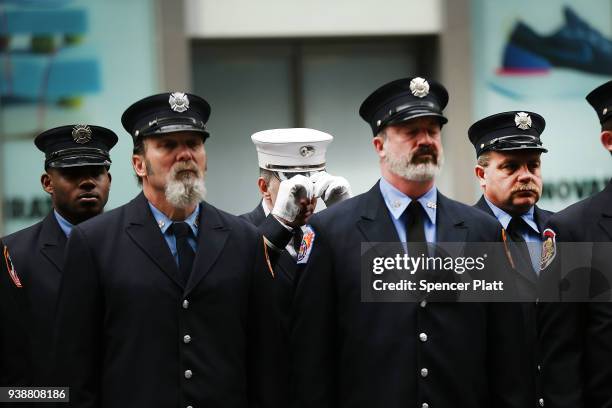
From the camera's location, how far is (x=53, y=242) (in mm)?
5402

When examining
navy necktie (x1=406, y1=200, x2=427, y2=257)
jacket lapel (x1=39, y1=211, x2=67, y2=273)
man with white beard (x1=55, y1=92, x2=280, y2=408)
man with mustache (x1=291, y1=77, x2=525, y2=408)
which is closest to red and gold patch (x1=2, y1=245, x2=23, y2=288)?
jacket lapel (x1=39, y1=211, x2=67, y2=273)

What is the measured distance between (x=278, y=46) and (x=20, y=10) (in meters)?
2.08

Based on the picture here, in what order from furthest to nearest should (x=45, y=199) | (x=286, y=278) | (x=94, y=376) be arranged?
(x=45, y=199) < (x=286, y=278) < (x=94, y=376)

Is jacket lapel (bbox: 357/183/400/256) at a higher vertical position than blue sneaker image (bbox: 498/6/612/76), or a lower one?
lower

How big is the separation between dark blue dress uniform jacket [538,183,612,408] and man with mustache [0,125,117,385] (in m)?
2.07

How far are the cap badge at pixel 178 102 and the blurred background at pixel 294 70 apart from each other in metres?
4.60

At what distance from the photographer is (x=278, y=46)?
32.2ft

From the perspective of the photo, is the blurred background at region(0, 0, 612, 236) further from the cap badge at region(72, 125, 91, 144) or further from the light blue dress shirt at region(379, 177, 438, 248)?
the light blue dress shirt at region(379, 177, 438, 248)

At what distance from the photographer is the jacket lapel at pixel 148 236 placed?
4.25m

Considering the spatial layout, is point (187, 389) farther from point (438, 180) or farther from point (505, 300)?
point (438, 180)

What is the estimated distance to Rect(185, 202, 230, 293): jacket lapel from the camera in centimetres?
426

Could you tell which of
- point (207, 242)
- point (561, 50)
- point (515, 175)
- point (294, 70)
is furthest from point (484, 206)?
point (561, 50)

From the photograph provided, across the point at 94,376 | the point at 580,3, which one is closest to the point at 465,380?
the point at 94,376

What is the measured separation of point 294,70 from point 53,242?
4.82 meters
